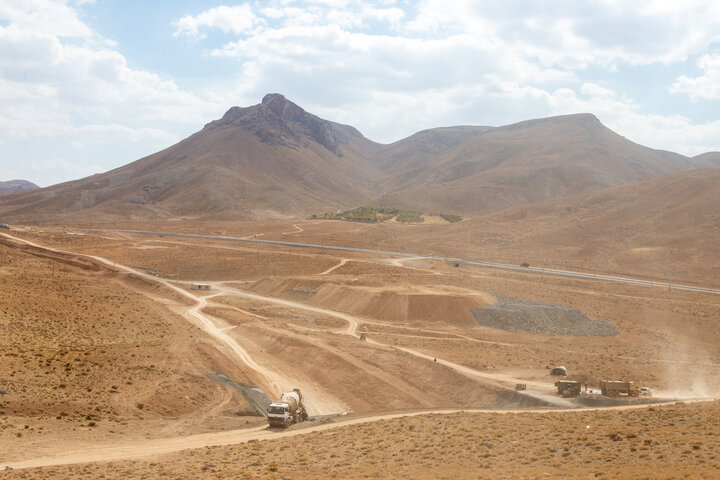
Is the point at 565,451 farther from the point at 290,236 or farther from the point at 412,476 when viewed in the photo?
the point at 290,236

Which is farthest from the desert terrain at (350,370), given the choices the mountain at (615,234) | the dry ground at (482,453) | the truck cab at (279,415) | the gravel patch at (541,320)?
the mountain at (615,234)

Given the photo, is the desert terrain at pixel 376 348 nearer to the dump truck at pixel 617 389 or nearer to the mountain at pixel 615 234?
the mountain at pixel 615 234

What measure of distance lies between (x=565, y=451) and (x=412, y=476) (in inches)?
182

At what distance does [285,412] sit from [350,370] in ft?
36.5

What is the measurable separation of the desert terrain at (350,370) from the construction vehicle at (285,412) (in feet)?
2.26

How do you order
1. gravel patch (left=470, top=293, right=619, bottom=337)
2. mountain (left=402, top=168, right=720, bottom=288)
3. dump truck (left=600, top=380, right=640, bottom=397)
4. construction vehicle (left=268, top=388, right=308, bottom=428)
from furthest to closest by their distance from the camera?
mountain (left=402, top=168, right=720, bottom=288) → gravel patch (left=470, top=293, right=619, bottom=337) → dump truck (left=600, top=380, right=640, bottom=397) → construction vehicle (left=268, top=388, right=308, bottom=428)

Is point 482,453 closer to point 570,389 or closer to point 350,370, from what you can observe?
point 570,389

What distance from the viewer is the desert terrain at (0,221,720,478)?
56.1 ft

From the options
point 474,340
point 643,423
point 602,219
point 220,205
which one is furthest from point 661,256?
point 220,205

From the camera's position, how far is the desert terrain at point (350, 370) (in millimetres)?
17094

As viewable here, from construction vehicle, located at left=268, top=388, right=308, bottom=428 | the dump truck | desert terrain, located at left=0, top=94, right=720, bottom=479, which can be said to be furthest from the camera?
the dump truck

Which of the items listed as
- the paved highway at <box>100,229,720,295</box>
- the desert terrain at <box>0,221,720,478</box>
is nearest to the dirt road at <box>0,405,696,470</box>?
the desert terrain at <box>0,221,720,478</box>

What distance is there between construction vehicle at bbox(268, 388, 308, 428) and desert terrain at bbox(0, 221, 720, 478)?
688 millimetres

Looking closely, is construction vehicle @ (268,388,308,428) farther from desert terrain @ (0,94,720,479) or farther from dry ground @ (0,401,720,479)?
dry ground @ (0,401,720,479)
